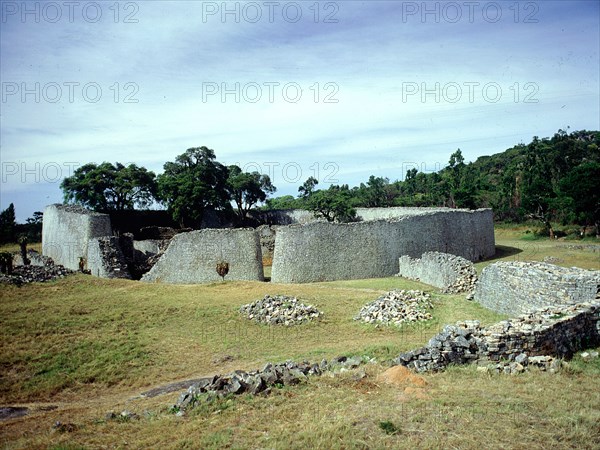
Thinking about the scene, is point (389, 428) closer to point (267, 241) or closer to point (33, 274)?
point (33, 274)

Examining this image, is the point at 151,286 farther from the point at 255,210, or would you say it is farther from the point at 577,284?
the point at 255,210

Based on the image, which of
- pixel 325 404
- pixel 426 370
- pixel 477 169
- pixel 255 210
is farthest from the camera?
pixel 477 169

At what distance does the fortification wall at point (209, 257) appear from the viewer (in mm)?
26967

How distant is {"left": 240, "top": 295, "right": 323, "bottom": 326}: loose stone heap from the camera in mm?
16438

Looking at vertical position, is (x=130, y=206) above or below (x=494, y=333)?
above

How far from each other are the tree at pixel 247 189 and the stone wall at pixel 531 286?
41.6 m

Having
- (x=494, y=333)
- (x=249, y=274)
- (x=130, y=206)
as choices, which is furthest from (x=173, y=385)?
(x=130, y=206)

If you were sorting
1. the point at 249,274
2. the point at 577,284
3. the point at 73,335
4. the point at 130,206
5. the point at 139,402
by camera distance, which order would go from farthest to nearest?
the point at 130,206
the point at 249,274
the point at 73,335
the point at 577,284
the point at 139,402

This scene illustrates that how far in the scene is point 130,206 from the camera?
50344mm

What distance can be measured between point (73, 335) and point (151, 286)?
24.4 feet

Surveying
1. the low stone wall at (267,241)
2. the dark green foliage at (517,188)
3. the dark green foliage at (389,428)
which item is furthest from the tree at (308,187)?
the dark green foliage at (389,428)

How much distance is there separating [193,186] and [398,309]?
37.6 metres

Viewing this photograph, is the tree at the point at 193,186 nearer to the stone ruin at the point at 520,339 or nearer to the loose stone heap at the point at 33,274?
the loose stone heap at the point at 33,274

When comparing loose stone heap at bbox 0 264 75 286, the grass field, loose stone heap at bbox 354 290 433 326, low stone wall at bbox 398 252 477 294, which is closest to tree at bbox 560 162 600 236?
the grass field
